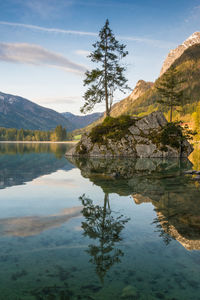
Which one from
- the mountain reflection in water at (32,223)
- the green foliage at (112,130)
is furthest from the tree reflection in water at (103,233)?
the green foliage at (112,130)

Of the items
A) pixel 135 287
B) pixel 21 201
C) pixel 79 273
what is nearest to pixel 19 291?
pixel 79 273

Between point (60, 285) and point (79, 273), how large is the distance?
40cm

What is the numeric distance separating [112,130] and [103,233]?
Answer: 93.6ft

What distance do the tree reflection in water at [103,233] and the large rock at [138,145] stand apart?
944 inches

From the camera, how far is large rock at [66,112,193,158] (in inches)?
1229

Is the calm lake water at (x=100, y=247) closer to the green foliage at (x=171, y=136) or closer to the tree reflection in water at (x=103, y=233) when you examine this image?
the tree reflection in water at (x=103, y=233)

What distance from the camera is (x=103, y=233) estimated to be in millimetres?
5273

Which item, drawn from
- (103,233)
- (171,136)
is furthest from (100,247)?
(171,136)

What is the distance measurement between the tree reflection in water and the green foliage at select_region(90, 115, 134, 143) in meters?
24.6

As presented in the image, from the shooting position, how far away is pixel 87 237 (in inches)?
201

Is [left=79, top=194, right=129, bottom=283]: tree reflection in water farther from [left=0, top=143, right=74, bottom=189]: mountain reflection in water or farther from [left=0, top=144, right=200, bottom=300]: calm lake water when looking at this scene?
[left=0, top=143, right=74, bottom=189]: mountain reflection in water

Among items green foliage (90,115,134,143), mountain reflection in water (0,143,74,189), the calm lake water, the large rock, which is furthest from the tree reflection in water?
green foliage (90,115,134,143)

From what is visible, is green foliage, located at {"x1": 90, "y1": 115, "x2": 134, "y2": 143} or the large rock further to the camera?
green foliage, located at {"x1": 90, "y1": 115, "x2": 134, "y2": 143}

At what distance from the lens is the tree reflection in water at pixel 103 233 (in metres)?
4.06
